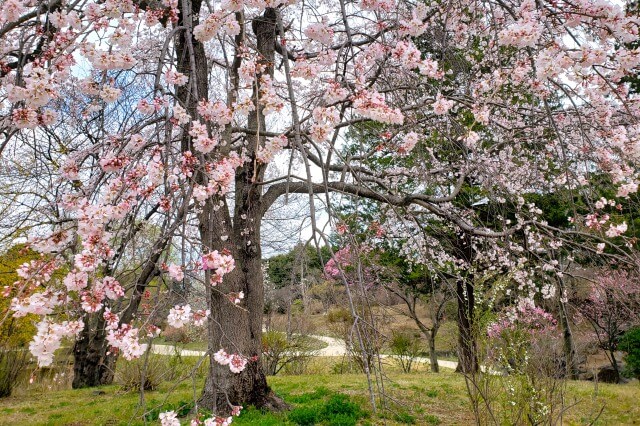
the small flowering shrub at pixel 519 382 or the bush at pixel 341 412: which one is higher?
the small flowering shrub at pixel 519 382

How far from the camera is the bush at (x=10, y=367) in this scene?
875 centimetres

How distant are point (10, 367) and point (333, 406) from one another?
24.1 feet

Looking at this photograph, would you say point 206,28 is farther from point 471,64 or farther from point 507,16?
point 471,64

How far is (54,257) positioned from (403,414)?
4.19 meters

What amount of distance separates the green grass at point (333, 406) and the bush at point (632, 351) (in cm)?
150

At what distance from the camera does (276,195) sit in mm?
5699

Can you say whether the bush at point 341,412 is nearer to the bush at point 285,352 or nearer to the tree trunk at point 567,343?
the tree trunk at point 567,343

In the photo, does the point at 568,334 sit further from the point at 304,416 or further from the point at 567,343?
the point at 304,416

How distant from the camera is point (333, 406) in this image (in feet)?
16.4

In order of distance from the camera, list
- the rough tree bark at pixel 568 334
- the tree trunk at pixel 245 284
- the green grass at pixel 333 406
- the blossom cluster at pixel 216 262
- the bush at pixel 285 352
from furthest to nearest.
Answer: the bush at pixel 285 352
the tree trunk at pixel 245 284
the green grass at pixel 333 406
the rough tree bark at pixel 568 334
the blossom cluster at pixel 216 262

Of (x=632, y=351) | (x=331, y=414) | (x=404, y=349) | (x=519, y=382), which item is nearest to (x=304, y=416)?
(x=331, y=414)

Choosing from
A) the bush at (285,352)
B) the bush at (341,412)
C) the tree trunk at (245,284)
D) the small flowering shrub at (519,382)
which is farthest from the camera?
the bush at (285,352)

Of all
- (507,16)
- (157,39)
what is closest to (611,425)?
(507,16)

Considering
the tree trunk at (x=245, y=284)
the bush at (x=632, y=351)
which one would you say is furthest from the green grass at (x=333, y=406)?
the bush at (x=632, y=351)
